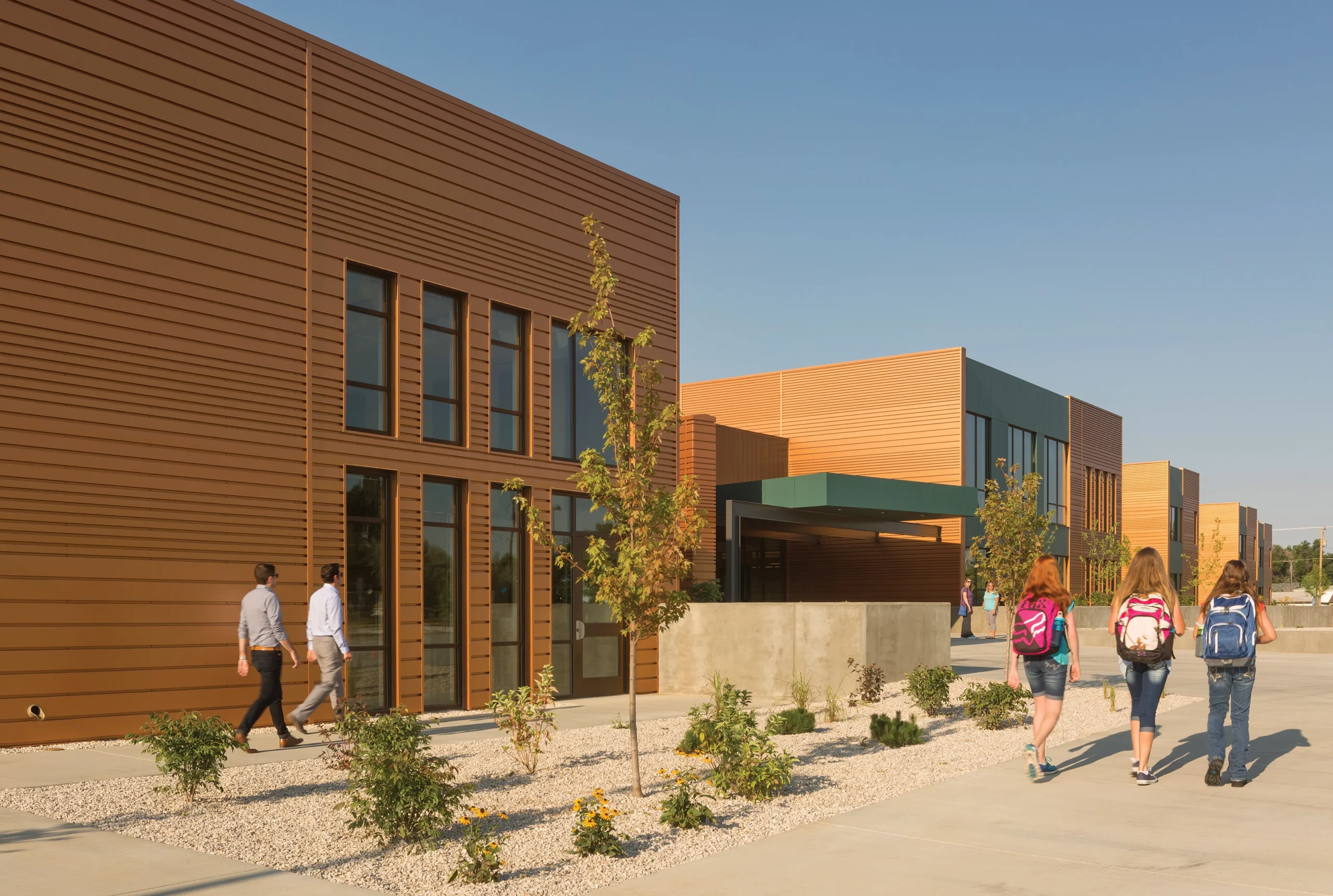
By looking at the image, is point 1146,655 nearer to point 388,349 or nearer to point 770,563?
point 388,349

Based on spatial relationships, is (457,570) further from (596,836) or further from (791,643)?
(596,836)

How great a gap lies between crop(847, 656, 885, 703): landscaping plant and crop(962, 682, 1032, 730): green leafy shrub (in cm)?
175

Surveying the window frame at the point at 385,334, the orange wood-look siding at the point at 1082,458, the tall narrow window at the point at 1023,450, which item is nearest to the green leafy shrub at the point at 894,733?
the window frame at the point at 385,334

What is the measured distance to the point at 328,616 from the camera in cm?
1086

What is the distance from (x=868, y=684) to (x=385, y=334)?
7609 millimetres

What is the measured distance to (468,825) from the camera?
22.2 ft

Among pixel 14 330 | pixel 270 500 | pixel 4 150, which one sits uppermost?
pixel 4 150

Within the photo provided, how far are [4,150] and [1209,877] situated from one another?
11.2 metres

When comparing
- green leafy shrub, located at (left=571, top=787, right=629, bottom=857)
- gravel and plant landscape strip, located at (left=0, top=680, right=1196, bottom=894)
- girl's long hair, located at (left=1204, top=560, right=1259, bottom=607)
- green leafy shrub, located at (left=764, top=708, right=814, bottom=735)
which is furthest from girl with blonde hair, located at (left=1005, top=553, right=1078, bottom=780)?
green leafy shrub, located at (left=571, top=787, right=629, bottom=857)

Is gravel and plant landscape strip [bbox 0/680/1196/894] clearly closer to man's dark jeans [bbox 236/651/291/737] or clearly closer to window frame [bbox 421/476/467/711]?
man's dark jeans [bbox 236/651/291/737]

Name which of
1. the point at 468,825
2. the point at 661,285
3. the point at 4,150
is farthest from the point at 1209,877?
the point at 661,285

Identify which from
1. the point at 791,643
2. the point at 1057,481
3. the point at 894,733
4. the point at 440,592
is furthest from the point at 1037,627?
the point at 1057,481

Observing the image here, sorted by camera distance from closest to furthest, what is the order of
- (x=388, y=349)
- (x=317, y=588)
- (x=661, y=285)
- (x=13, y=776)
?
(x=13, y=776)
(x=317, y=588)
(x=388, y=349)
(x=661, y=285)

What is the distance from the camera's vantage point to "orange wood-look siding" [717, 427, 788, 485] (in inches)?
1219
